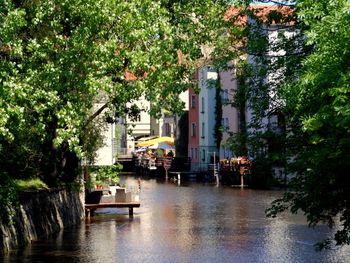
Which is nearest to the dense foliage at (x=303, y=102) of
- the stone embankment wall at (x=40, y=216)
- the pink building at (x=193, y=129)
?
the stone embankment wall at (x=40, y=216)

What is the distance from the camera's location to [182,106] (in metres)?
23.3

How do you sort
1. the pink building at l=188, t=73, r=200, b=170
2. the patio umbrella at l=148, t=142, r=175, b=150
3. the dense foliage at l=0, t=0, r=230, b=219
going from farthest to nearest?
the patio umbrella at l=148, t=142, r=175, b=150, the pink building at l=188, t=73, r=200, b=170, the dense foliage at l=0, t=0, r=230, b=219

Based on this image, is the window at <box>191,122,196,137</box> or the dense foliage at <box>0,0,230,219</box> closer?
the dense foliage at <box>0,0,230,219</box>

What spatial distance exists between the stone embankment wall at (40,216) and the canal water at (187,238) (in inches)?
13.0

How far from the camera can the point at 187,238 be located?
2459 cm

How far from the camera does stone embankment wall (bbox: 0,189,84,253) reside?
810 inches

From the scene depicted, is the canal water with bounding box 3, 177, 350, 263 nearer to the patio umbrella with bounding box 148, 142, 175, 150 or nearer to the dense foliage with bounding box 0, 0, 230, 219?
the dense foliage with bounding box 0, 0, 230, 219

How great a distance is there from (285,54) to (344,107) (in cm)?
596

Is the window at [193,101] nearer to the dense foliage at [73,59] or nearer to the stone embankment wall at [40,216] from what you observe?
the stone embankment wall at [40,216]

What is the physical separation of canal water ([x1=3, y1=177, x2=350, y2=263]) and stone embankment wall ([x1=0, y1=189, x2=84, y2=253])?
33 cm

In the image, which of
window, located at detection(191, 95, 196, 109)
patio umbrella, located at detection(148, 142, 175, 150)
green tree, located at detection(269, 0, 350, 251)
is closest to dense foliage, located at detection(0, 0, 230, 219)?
green tree, located at detection(269, 0, 350, 251)

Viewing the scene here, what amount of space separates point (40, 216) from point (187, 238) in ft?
13.7

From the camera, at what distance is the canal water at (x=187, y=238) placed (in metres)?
20.1

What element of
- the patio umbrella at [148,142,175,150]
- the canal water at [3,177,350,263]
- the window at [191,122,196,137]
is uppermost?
the window at [191,122,196,137]
